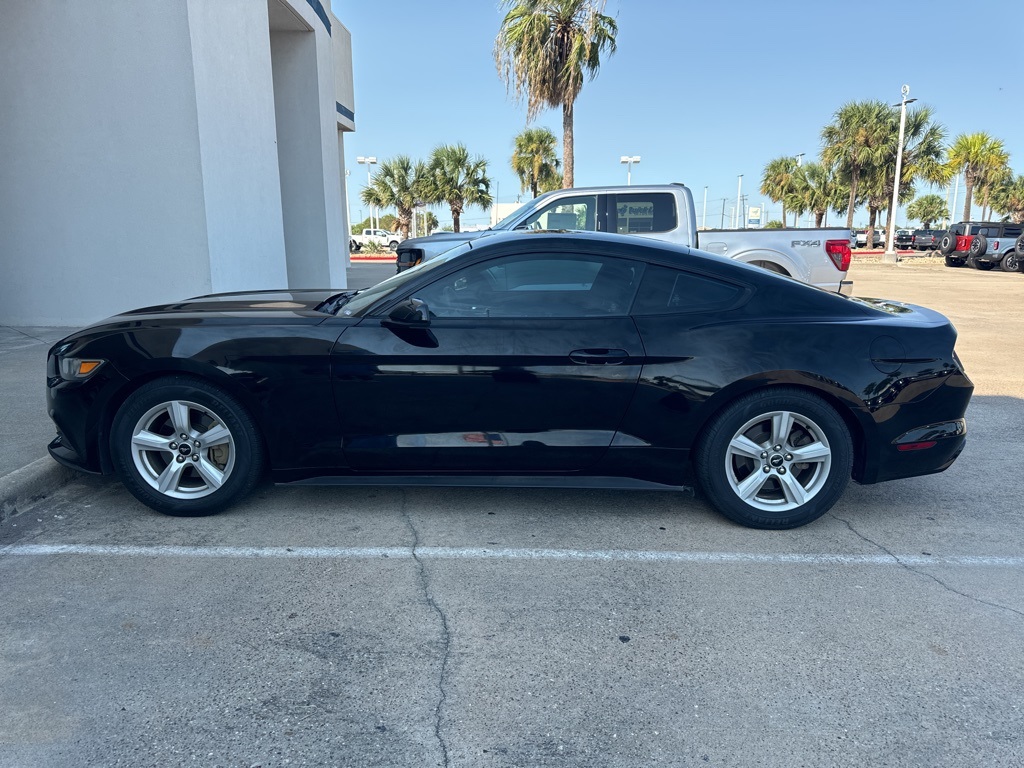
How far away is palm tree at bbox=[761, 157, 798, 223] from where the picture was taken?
6512 cm

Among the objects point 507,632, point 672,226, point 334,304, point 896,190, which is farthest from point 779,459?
point 896,190

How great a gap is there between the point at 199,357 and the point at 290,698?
6.44 ft

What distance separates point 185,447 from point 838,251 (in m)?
7.82

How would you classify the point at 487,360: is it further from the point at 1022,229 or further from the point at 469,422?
the point at 1022,229

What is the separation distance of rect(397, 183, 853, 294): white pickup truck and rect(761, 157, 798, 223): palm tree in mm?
61375

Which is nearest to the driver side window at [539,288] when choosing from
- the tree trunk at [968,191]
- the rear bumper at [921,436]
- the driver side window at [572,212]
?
the rear bumper at [921,436]

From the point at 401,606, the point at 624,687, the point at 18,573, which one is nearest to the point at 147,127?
the point at 18,573

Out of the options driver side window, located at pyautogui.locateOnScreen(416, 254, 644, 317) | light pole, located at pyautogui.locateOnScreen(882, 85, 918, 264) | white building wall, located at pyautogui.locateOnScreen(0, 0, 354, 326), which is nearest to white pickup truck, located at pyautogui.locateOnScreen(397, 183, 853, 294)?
white building wall, located at pyautogui.locateOnScreen(0, 0, 354, 326)

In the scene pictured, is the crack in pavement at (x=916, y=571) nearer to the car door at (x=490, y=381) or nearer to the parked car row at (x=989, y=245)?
the car door at (x=490, y=381)

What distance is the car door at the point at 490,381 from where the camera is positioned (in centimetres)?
379

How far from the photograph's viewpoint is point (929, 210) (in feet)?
345

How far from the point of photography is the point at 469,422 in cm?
383

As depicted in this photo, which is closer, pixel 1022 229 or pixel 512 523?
pixel 512 523

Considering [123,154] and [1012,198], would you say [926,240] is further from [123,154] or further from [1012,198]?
[123,154]
